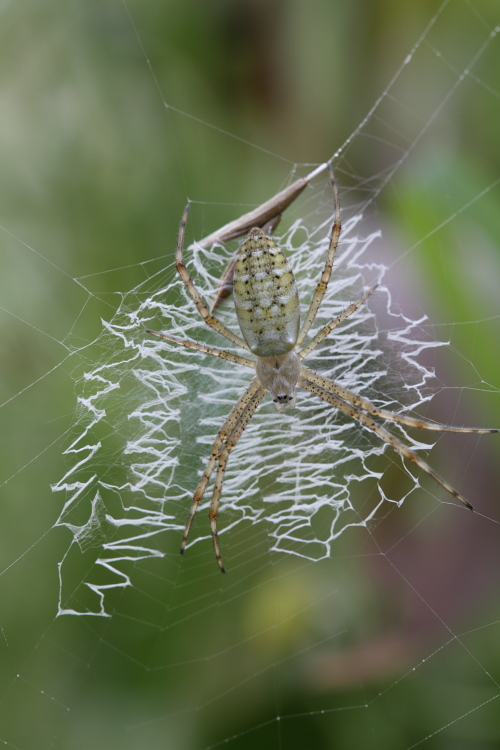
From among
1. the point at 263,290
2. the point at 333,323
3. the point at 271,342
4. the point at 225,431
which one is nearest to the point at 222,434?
the point at 225,431

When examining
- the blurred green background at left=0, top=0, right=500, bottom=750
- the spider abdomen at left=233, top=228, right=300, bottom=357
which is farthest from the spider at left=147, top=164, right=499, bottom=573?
the blurred green background at left=0, top=0, right=500, bottom=750

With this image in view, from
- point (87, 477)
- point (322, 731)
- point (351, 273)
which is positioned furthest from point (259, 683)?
point (351, 273)

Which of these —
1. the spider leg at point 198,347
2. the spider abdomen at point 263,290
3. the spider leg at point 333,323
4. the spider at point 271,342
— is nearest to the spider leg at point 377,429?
the spider at point 271,342

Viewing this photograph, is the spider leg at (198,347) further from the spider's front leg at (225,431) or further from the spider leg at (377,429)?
the spider leg at (377,429)

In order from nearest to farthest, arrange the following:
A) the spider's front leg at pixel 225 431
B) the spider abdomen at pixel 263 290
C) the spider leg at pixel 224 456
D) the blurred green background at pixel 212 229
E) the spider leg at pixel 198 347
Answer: the spider abdomen at pixel 263 290
the blurred green background at pixel 212 229
the spider leg at pixel 198 347
the spider leg at pixel 224 456
the spider's front leg at pixel 225 431

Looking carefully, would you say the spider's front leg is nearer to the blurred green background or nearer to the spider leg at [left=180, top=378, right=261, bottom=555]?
the spider leg at [left=180, top=378, right=261, bottom=555]

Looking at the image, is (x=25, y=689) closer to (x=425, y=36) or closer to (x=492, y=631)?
(x=492, y=631)

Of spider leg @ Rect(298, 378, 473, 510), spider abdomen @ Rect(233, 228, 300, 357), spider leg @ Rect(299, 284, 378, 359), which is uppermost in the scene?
spider abdomen @ Rect(233, 228, 300, 357)
